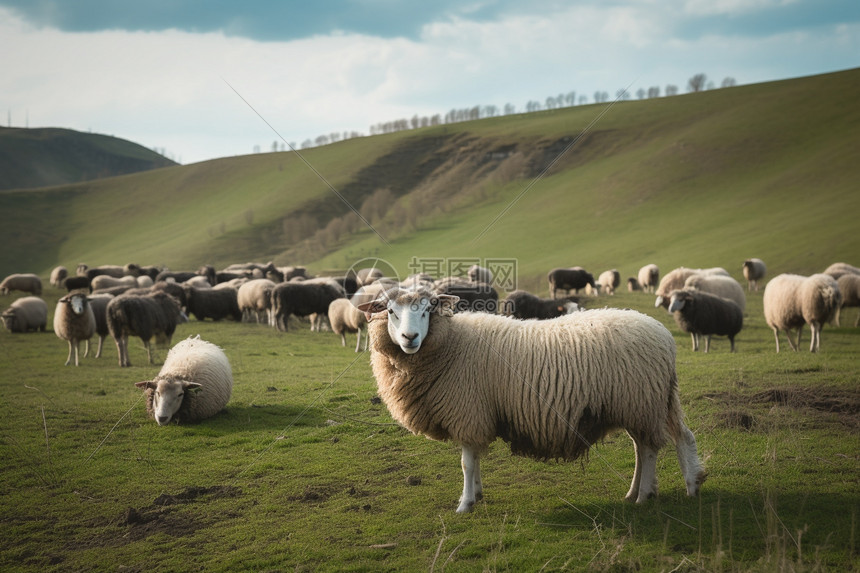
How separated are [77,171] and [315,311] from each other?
155 meters

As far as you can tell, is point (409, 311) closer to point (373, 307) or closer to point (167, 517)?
point (373, 307)

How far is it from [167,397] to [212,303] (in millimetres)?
17339

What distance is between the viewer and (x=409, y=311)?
18.8 ft

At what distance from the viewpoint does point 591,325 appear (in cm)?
600

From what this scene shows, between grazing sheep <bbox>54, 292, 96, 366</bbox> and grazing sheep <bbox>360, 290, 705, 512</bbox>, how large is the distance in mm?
13192

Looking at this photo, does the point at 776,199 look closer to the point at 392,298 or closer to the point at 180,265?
the point at 392,298

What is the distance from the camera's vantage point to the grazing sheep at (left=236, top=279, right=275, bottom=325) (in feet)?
80.3

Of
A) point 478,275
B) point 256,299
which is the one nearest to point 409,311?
point 256,299

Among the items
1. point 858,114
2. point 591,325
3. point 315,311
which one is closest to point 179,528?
point 591,325

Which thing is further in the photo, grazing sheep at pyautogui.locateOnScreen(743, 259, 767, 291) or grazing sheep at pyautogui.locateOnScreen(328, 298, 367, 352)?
grazing sheep at pyautogui.locateOnScreen(743, 259, 767, 291)

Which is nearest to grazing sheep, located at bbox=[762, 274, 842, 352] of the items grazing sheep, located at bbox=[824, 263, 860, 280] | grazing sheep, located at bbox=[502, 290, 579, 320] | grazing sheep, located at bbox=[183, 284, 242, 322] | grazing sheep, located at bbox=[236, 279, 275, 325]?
grazing sheep, located at bbox=[502, 290, 579, 320]

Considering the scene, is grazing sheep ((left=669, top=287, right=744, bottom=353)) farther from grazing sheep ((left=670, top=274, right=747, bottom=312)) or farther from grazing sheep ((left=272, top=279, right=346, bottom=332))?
grazing sheep ((left=272, top=279, right=346, bottom=332))

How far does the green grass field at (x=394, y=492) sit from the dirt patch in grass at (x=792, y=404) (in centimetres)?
3

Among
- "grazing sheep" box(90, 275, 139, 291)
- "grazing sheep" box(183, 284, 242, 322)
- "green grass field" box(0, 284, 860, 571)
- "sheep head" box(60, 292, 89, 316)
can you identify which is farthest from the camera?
"grazing sheep" box(90, 275, 139, 291)
